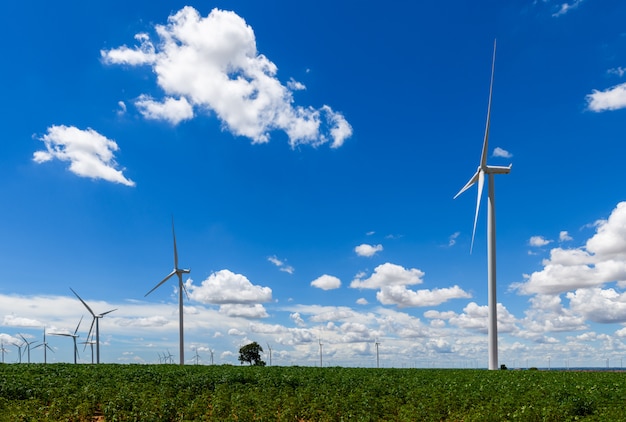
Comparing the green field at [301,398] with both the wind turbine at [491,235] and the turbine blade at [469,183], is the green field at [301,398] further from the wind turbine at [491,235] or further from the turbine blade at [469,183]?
the turbine blade at [469,183]

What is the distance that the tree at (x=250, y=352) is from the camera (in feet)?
341

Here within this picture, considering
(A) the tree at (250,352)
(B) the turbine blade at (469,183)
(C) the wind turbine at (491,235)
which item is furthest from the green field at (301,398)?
(A) the tree at (250,352)

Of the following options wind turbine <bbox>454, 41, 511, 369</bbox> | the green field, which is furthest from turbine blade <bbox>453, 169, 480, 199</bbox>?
the green field

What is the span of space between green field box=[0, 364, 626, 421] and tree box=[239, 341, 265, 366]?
68895 millimetres

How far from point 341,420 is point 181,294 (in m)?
65.9

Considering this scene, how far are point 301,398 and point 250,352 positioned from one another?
7965 centimetres

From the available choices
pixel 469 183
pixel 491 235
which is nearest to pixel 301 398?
pixel 491 235

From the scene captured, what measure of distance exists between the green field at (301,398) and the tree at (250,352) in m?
68.9

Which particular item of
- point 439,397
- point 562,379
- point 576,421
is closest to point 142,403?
point 439,397

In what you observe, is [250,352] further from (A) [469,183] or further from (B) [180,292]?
(A) [469,183]

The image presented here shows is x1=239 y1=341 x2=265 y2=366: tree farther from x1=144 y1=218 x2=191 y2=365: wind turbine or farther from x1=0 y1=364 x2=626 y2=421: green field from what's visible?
x1=0 y1=364 x2=626 y2=421: green field

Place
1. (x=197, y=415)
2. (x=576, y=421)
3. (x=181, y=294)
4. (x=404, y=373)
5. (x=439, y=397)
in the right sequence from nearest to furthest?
(x=576, y=421), (x=197, y=415), (x=439, y=397), (x=404, y=373), (x=181, y=294)

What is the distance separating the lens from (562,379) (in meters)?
37.0

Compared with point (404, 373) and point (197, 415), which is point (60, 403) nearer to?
point (197, 415)
